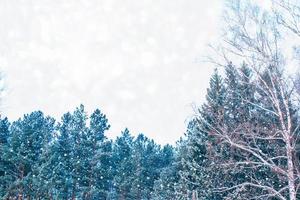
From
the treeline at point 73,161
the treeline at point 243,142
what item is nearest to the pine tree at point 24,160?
the treeline at point 73,161

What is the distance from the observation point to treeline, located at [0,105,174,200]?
3127 cm

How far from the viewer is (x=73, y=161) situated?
121 ft

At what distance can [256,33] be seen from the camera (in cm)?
1301

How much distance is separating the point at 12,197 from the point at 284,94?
87.1 ft

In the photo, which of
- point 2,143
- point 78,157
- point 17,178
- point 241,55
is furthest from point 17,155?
point 241,55

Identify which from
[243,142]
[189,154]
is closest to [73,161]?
[189,154]

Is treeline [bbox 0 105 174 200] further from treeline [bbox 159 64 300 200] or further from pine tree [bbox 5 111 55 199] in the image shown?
treeline [bbox 159 64 300 200]

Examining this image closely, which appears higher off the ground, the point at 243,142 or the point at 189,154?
the point at 189,154

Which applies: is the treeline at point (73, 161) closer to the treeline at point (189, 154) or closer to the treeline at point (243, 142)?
the treeline at point (189, 154)

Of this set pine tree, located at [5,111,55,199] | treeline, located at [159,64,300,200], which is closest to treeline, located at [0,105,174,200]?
pine tree, located at [5,111,55,199]

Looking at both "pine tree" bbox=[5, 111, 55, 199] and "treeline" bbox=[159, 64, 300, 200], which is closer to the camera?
"treeline" bbox=[159, 64, 300, 200]

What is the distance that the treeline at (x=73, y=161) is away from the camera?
31.3 metres

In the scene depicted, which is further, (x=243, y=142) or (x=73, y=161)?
(x=73, y=161)

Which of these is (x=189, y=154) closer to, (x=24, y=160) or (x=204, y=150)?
(x=204, y=150)
